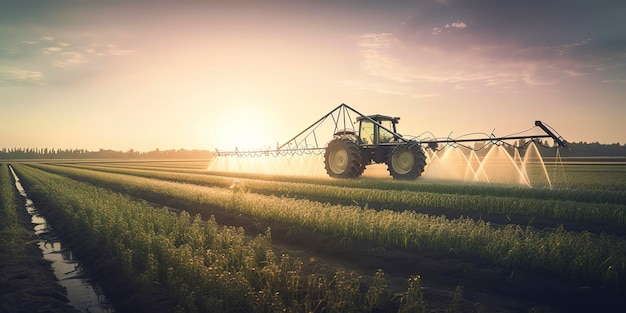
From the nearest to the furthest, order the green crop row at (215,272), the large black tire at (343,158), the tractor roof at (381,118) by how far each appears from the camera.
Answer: the green crop row at (215,272), the large black tire at (343,158), the tractor roof at (381,118)

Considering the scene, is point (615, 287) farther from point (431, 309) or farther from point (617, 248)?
point (431, 309)

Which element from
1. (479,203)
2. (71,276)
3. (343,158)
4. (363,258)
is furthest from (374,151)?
(71,276)

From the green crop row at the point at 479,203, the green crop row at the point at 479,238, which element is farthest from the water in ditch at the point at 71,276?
the green crop row at the point at 479,203

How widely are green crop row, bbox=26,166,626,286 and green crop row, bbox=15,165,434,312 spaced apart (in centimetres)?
228

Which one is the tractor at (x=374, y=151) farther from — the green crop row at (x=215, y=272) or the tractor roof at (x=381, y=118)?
the green crop row at (x=215, y=272)

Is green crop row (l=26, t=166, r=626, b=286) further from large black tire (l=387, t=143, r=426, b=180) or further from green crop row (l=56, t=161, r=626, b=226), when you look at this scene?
large black tire (l=387, t=143, r=426, b=180)

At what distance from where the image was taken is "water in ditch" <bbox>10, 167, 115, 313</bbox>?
7426 mm

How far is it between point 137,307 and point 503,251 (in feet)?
21.8

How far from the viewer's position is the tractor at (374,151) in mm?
20609

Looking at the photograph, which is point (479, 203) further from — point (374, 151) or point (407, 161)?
point (374, 151)

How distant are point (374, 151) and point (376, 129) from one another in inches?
50.9

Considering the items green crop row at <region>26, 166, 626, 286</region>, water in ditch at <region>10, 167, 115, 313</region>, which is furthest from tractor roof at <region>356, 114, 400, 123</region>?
water in ditch at <region>10, 167, 115, 313</region>

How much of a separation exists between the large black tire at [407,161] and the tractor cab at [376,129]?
1.33 metres

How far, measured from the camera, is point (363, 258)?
8695mm
